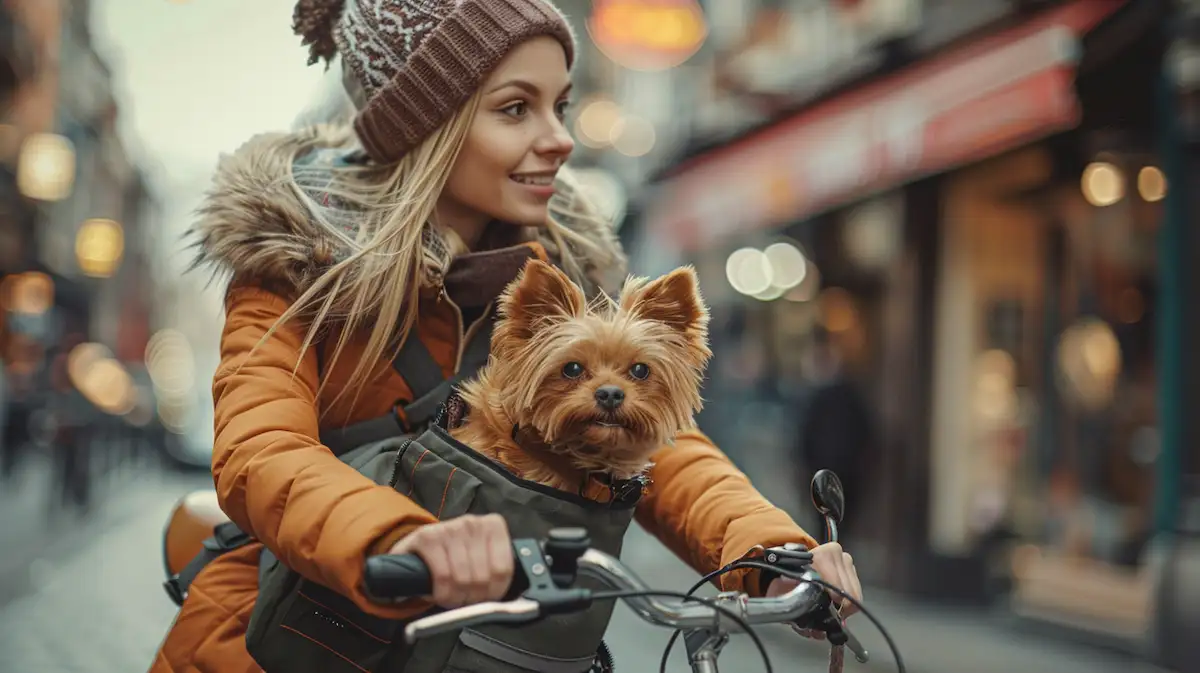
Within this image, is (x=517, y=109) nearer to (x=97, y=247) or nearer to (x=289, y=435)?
(x=289, y=435)

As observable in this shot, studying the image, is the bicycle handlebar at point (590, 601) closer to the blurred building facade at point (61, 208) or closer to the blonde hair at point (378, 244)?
the blonde hair at point (378, 244)

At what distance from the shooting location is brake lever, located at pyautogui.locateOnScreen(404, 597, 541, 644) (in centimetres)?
159

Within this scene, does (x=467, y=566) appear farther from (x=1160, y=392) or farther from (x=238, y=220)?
(x=1160, y=392)

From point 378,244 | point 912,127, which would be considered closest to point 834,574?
point 378,244

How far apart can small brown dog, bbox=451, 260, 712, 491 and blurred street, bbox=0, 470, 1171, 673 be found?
312 cm

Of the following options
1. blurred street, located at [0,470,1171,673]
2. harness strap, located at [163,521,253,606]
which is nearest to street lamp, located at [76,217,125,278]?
blurred street, located at [0,470,1171,673]

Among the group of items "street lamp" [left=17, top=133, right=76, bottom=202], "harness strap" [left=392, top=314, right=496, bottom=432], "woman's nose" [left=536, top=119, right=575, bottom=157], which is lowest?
"harness strap" [left=392, top=314, right=496, bottom=432]

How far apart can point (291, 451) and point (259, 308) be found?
0.41 metres

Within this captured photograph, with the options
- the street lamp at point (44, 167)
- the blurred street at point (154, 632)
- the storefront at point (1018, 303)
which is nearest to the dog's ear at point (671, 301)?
the blurred street at point (154, 632)

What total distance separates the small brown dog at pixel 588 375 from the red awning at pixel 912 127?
25.4ft

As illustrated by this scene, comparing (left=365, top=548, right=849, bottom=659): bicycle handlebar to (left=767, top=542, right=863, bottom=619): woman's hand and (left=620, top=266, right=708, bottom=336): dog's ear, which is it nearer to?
(left=767, top=542, right=863, bottom=619): woman's hand

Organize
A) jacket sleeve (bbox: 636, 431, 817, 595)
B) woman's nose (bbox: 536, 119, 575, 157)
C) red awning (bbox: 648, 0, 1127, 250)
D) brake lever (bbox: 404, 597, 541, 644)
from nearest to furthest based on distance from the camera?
brake lever (bbox: 404, 597, 541, 644)
jacket sleeve (bbox: 636, 431, 817, 595)
woman's nose (bbox: 536, 119, 575, 157)
red awning (bbox: 648, 0, 1127, 250)

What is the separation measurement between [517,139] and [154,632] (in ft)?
20.3

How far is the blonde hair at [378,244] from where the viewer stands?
7.31 ft
